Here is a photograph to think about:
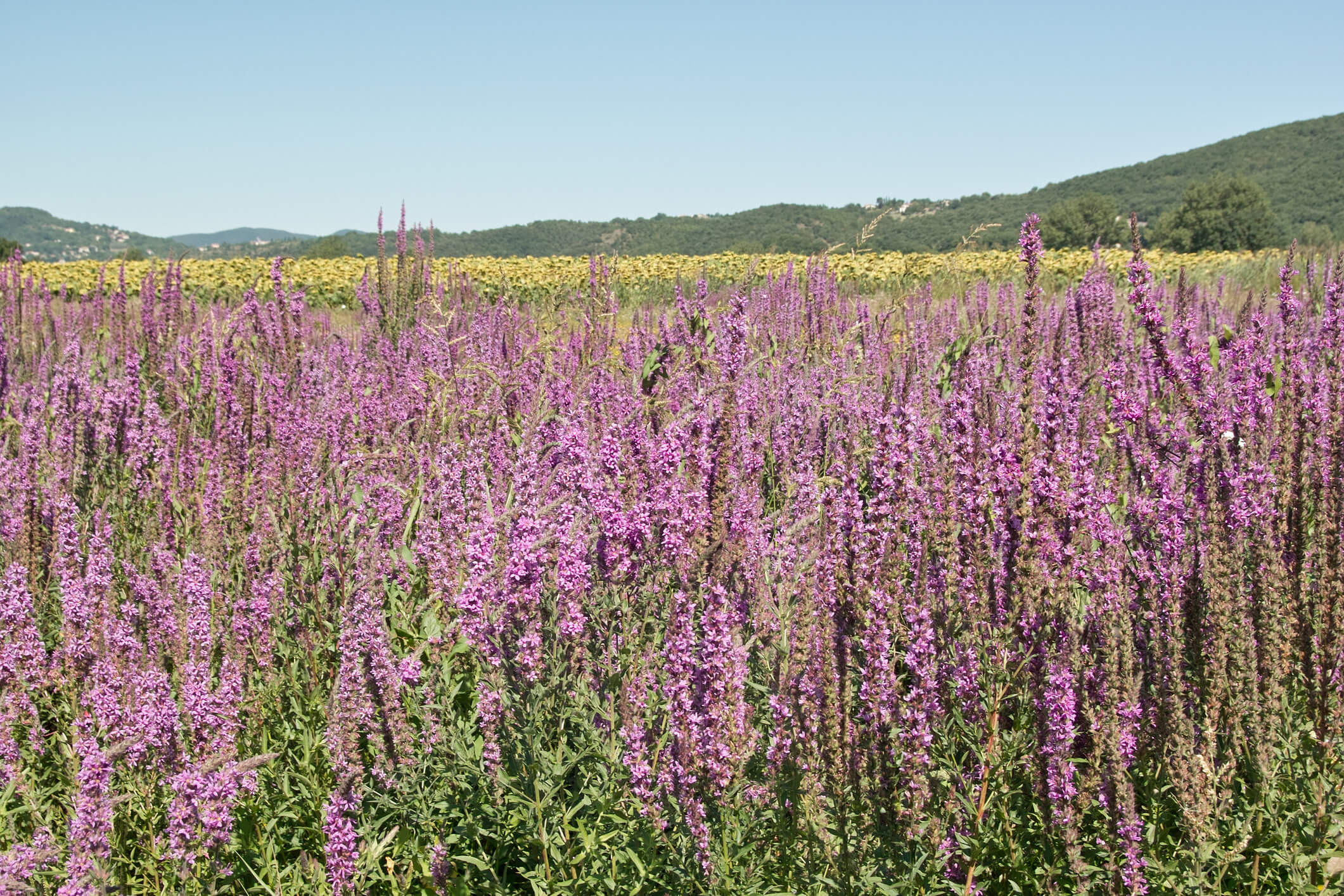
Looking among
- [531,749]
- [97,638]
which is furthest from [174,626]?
[531,749]

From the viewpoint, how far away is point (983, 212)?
6819 centimetres

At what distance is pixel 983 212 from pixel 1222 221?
18628mm

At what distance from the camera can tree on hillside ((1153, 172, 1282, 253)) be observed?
220ft

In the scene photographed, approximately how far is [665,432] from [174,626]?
217 centimetres

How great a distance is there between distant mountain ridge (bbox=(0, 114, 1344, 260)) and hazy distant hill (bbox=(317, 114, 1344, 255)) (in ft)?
0.56

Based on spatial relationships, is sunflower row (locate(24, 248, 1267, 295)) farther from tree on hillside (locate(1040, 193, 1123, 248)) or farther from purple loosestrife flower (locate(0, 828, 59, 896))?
tree on hillside (locate(1040, 193, 1123, 248))

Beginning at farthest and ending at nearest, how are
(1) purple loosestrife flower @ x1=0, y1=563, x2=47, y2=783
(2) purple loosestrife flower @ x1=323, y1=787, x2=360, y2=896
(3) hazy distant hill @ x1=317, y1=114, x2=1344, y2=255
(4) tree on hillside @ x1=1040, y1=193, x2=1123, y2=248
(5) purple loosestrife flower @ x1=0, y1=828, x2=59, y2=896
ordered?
(3) hazy distant hill @ x1=317, y1=114, x2=1344, y2=255 < (4) tree on hillside @ x1=1040, y1=193, x2=1123, y2=248 < (1) purple loosestrife flower @ x1=0, y1=563, x2=47, y2=783 < (2) purple loosestrife flower @ x1=323, y1=787, x2=360, y2=896 < (5) purple loosestrife flower @ x1=0, y1=828, x2=59, y2=896

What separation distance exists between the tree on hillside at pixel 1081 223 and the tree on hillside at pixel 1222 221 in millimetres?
5307

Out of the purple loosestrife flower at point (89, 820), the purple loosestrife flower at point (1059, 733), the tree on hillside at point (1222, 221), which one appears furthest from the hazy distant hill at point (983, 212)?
the purple loosestrife flower at point (89, 820)

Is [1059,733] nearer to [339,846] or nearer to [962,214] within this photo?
[339,846]

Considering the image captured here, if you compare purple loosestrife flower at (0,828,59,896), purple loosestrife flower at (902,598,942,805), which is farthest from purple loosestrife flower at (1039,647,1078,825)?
purple loosestrife flower at (0,828,59,896)

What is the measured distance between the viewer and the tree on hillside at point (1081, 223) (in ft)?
198

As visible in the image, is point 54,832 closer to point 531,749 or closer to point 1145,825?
point 531,749

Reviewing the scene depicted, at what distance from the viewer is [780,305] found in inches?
406
